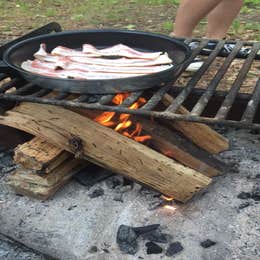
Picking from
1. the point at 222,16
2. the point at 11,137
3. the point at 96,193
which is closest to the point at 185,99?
the point at 96,193

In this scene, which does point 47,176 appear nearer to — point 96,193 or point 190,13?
point 96,193

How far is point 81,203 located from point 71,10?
461 cm

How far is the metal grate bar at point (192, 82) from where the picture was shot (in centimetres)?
232

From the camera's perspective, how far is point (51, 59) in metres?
2.79

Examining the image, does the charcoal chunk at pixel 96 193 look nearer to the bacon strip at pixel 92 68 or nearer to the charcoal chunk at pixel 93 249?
the charcoal chunk at pixel 93 249

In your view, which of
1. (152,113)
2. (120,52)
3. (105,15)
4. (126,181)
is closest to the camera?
(152,113)

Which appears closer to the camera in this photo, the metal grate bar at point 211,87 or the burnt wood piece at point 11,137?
the metal grate bar at point 211,87

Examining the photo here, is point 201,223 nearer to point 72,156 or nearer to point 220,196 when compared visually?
point 220,196

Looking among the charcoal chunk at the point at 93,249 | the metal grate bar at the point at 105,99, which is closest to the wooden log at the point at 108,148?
the metal grate bar at the point at 105,99

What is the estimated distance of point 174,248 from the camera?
2.31 metres

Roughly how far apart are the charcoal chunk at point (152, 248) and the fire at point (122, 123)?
2.15 feet

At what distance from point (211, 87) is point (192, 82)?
13cm

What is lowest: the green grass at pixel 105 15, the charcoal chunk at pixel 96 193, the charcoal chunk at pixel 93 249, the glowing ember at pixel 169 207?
the green grass at pixel 105 15

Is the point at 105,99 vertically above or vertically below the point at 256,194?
above
